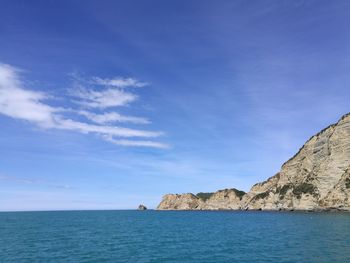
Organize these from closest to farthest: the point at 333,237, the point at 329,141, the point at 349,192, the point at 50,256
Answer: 1. the point at 50,256
2. the point at 333,237
3. the point at 349,192
4. the point at 329,141

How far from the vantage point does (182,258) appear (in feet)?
173

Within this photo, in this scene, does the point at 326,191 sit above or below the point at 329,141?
below

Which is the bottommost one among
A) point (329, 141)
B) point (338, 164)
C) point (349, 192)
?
point (349, 192)

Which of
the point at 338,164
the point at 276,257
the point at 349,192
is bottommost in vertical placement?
the point at 276,257

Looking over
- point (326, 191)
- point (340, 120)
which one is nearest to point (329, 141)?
A: point (340, 120)

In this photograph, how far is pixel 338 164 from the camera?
602 feet

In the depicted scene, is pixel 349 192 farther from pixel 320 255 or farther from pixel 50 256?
pixel 50 256

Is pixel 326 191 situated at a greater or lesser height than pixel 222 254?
greater

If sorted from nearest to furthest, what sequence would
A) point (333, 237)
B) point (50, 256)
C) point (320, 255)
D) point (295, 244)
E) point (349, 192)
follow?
1. point (320, 255)
2. point (50, 256)
3. point (295, 244)
4. point (333, 237)
5. point (349, 192)

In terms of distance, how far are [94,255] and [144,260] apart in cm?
871

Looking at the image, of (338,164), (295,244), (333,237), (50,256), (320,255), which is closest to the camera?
(320,255)

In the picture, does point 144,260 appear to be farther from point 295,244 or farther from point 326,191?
point 326,191

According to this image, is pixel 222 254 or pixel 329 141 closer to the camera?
pixel 222 254

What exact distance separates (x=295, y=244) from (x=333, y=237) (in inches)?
459
